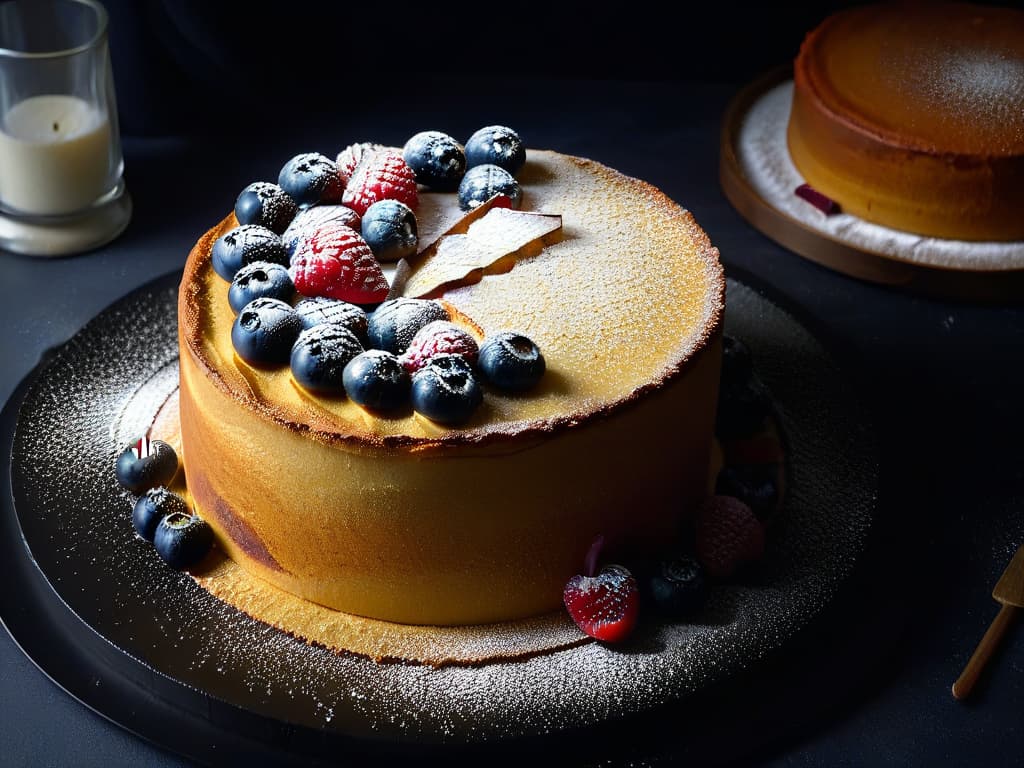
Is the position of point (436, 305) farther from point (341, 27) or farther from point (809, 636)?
point (341, 27)

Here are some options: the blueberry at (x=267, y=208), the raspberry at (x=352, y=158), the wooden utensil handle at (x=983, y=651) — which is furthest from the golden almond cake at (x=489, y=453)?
the wooden utensil handle at (x=983, y=651)

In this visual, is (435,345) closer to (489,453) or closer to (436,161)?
(489,453)

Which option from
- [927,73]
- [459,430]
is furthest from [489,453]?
[927,73]

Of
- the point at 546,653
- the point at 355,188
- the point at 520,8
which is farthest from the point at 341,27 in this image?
the point at 546,653

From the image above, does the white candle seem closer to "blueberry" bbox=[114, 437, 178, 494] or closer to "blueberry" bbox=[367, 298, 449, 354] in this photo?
"blueberry" bbox=[114, 437, 178, 494]

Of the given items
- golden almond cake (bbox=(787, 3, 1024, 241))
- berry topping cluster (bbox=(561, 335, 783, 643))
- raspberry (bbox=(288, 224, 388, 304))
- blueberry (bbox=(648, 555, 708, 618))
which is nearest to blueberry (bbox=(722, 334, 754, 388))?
berry topping cluster (bbox=(561, 335, 783, 643))

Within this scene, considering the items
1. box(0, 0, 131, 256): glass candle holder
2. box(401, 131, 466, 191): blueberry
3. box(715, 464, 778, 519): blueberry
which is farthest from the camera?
box(0, 0, 131, 256): glass candle holder
